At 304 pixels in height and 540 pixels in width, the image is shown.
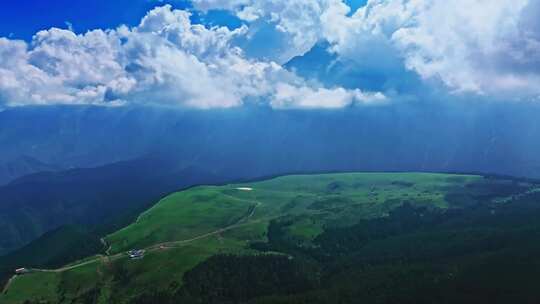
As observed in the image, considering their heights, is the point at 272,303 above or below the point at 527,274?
below

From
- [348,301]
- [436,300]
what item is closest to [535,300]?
[436,300]

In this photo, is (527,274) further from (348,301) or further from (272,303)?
(272,303)

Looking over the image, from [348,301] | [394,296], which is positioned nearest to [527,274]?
[394,296]

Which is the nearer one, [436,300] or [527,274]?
[436,300]

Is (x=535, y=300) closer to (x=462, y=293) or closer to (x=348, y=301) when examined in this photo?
(x=462, y=293)

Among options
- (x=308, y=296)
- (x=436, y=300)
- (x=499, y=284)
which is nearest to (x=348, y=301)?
(x=308, y=296)

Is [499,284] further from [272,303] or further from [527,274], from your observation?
[272,303]

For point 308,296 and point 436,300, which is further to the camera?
point 308,296
